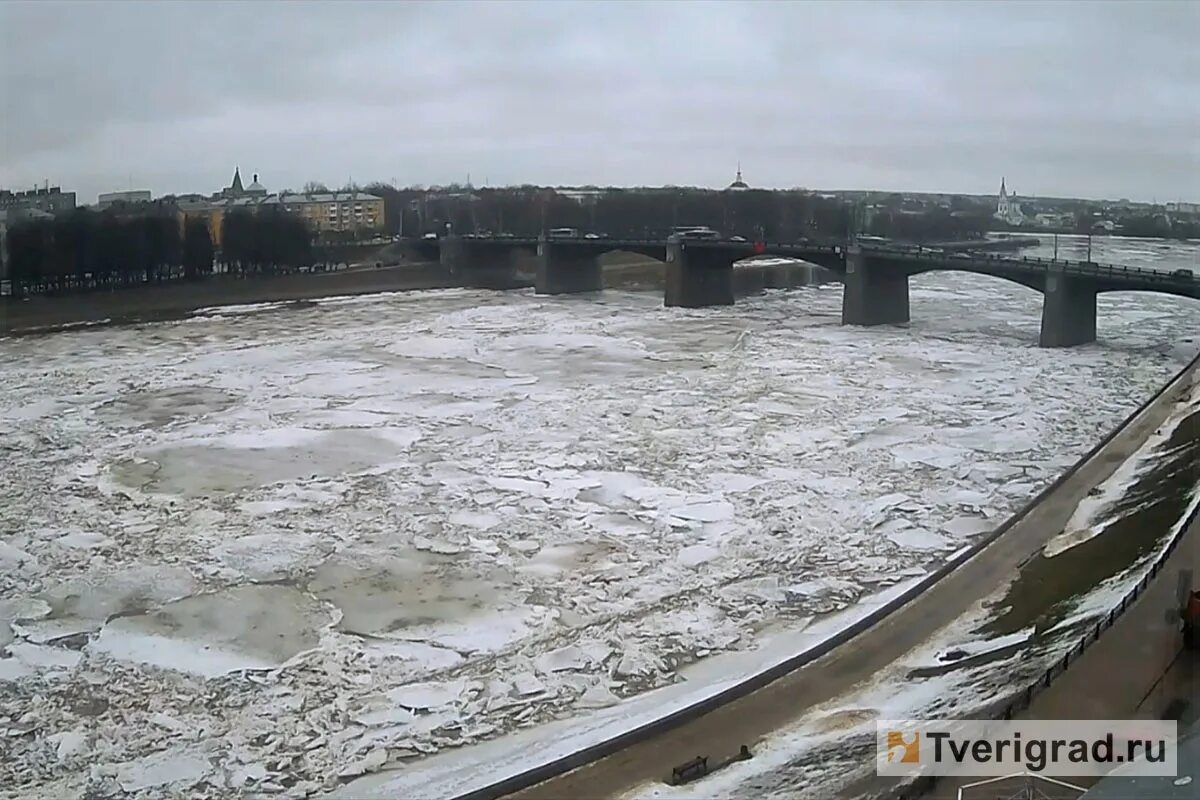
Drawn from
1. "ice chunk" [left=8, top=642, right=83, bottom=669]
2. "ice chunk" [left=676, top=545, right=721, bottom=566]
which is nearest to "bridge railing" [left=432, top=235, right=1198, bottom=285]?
"ice chunk" [left=676, top=545, right=721, bottom=566]

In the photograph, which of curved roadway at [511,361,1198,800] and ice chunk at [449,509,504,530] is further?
ice chunk at [449,509,504,530]

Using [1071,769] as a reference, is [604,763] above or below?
below

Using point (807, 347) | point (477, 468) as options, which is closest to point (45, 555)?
point (477, 468)

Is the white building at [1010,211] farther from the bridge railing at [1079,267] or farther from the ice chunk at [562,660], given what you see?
the ice chunk at [562,660]

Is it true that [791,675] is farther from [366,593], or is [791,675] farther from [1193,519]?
[1193,519]

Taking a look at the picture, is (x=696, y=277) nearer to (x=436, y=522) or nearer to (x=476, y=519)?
(x=476, y=519)

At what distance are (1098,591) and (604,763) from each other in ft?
13.2

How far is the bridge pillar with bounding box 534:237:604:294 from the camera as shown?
32281mm

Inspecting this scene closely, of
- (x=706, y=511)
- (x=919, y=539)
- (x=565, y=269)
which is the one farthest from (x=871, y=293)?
(x=919, y=539)

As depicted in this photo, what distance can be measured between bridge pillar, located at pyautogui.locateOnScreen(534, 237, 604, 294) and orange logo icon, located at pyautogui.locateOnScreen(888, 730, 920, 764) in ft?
88.3

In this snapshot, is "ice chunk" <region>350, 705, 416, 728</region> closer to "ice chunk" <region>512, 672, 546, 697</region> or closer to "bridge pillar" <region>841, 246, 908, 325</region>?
"ice chunk" <region>512, 672, 546, 697</region>

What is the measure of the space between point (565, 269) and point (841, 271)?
8.76m

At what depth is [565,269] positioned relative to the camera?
108 feet

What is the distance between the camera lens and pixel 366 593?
8344 mm
